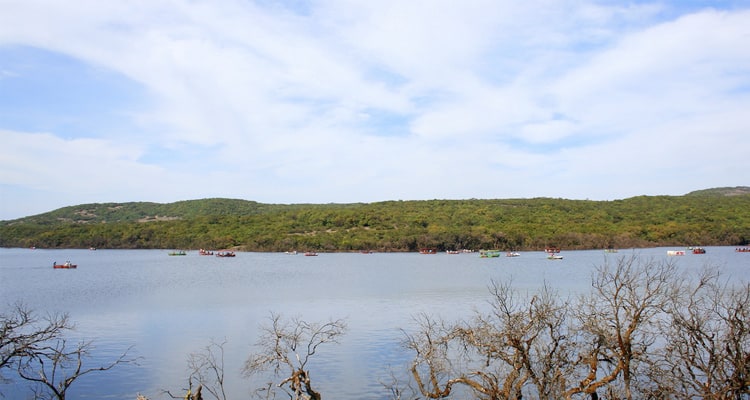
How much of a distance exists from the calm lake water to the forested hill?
50.0 metres

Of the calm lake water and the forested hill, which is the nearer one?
the calm lake water

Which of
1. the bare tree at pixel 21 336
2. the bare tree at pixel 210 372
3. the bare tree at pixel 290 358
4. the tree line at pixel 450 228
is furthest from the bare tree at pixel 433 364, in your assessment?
the tree line at pixel 450 228

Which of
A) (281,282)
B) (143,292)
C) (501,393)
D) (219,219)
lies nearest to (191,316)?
(143,292)

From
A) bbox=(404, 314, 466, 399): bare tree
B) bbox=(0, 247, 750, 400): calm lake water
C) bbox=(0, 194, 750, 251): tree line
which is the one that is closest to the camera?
bbox=(404, 314, 466, 399): bare tree

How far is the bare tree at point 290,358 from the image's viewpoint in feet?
49.0

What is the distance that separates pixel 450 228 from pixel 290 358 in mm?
112805

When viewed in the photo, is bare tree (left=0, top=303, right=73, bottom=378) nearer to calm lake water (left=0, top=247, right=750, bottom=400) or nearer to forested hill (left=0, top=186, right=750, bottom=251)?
calm lake water (left=0, top=247, right=750, bottom=400)

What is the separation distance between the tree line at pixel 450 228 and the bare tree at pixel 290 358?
324 ft

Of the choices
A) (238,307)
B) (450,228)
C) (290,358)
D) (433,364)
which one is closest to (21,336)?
(433,364)

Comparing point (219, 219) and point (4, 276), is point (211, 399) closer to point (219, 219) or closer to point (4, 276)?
point (4, 276)

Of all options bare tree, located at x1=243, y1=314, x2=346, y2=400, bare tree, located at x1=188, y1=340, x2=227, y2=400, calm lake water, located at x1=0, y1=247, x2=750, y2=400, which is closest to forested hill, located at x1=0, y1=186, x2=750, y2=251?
calm lake water, located at x1=0, y1=247, x2=750, y2=400

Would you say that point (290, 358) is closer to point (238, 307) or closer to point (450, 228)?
point (238, 307)

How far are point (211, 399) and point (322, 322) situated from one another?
1415cm

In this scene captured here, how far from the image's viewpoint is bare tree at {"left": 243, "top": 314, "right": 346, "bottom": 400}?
14.9m
